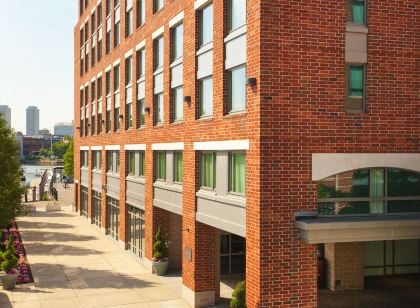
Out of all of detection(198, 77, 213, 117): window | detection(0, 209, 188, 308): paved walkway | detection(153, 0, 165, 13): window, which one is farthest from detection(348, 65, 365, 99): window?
detection(153, 0, 165, 13): window

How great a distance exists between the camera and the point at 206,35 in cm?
1916

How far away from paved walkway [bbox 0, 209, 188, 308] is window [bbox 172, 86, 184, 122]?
7.38 m

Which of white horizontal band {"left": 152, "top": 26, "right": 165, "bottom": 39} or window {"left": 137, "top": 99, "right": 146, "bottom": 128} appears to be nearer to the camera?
white horizontal band {"left": 152, "top": 26, "right": 165, "bottom": 39}

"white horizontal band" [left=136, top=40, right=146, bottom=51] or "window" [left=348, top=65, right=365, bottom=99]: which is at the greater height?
"white horizontal band" [left=136, top=40, right=146, bottom=51]

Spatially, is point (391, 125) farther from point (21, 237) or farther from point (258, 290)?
point (21, 237)

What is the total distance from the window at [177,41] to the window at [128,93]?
7.62 m

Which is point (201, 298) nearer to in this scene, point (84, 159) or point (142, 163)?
point (142, 163)

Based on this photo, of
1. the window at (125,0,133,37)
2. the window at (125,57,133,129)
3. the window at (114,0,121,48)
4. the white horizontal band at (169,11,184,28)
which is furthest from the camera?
the window at (114,0,121,48)

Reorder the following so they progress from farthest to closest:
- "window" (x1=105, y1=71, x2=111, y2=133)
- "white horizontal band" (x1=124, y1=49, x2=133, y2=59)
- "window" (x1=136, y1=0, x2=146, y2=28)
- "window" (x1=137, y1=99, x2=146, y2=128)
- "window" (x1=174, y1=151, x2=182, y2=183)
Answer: "window" (x1=105, y1=71, x2=111, y2=133) < "white horizontal band" (x1=124, y1=49, x2=133, y2=59) < "window" (x1=136, y1=0, x2=146, y2=28) < "window" (x1=137, y1=99, x2=146, y2=128) < "window" (x1=174, y1=151, x2=182, y2=183)

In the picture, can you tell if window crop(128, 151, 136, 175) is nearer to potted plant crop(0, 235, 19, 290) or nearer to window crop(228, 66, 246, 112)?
potted plant crop(0, 235, 19, 290)

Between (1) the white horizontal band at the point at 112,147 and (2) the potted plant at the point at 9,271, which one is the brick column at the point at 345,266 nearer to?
A: (2) the potted plant at the point at 9,271

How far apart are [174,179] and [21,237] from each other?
59.2 feet

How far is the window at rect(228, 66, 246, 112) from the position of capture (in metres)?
16.3

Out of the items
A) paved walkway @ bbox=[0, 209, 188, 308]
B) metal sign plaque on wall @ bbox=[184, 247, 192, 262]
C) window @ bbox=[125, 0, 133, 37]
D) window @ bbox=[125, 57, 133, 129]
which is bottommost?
paved walkway @ bbox=[0, 209, 188, 308]
